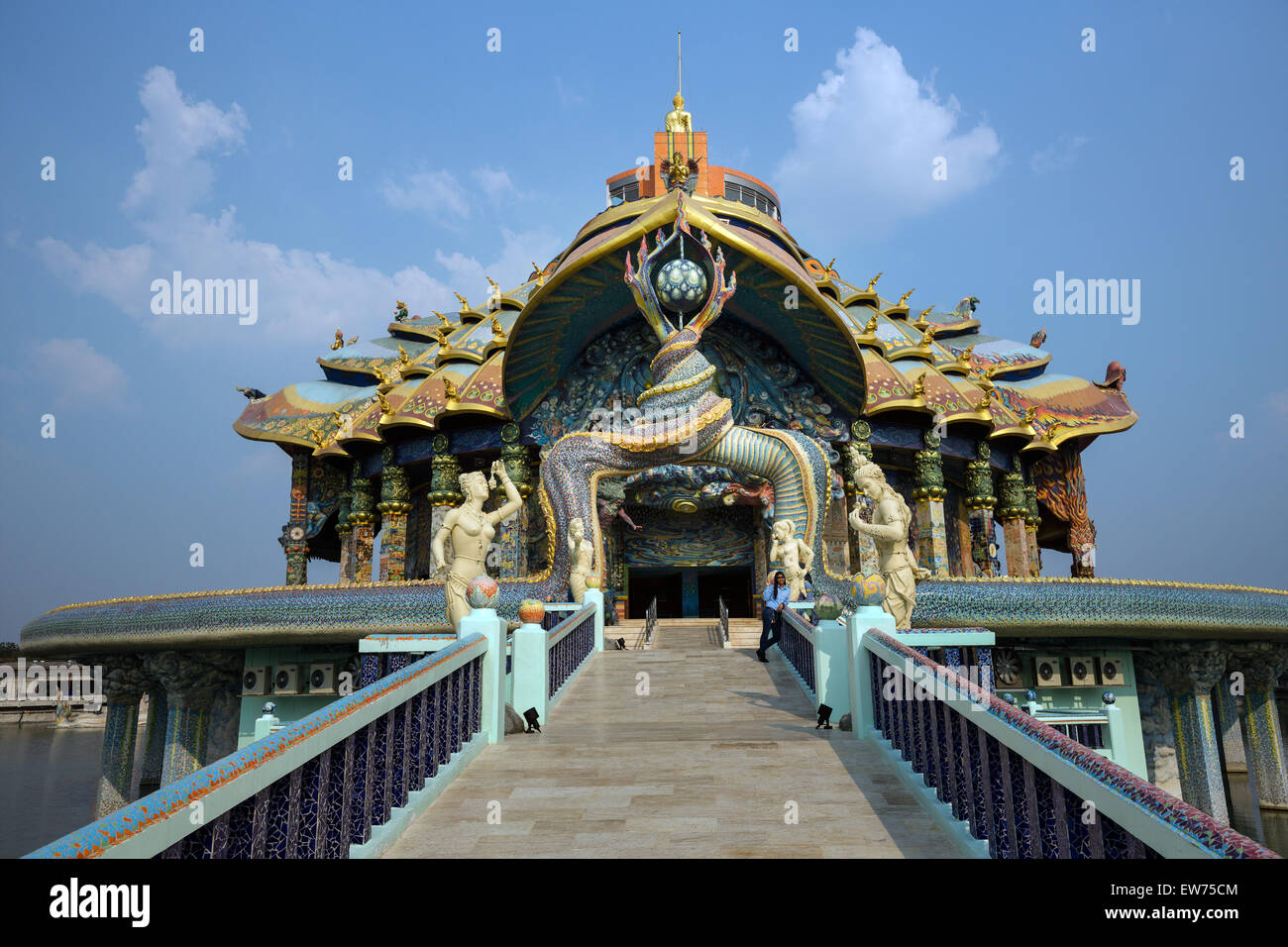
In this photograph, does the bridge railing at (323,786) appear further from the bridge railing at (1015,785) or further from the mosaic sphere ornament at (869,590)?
the mosaic sphere ornament at (869,590)

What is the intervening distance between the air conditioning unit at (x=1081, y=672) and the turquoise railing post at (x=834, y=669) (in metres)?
9.11

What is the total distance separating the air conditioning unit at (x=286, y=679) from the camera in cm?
1558

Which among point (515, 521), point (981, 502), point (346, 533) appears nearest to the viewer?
point (515, 521)

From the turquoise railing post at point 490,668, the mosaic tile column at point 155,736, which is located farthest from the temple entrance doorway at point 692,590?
the turquoise railing post at point 490,668

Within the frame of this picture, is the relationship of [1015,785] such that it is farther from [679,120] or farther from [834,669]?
[679,120]

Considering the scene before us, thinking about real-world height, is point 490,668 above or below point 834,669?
above

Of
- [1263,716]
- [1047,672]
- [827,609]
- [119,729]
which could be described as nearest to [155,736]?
[119,729]

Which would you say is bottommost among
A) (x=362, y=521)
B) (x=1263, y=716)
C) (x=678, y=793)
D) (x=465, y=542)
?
(x=1263, y=716)

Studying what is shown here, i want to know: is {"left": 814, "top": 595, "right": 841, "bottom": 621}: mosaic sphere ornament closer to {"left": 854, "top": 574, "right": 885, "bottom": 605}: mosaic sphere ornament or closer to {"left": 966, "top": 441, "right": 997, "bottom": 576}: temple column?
{"left": 854, "top": 574, "right": 885, "bottom": 605}: mosaic sphere ornament

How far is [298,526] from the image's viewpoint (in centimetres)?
2503

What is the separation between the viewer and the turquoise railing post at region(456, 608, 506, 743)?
22.9 feet

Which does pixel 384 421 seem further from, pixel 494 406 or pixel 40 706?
pixel 40 706

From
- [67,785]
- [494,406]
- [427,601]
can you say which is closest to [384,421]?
[494,406]

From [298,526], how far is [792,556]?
16072 mm
